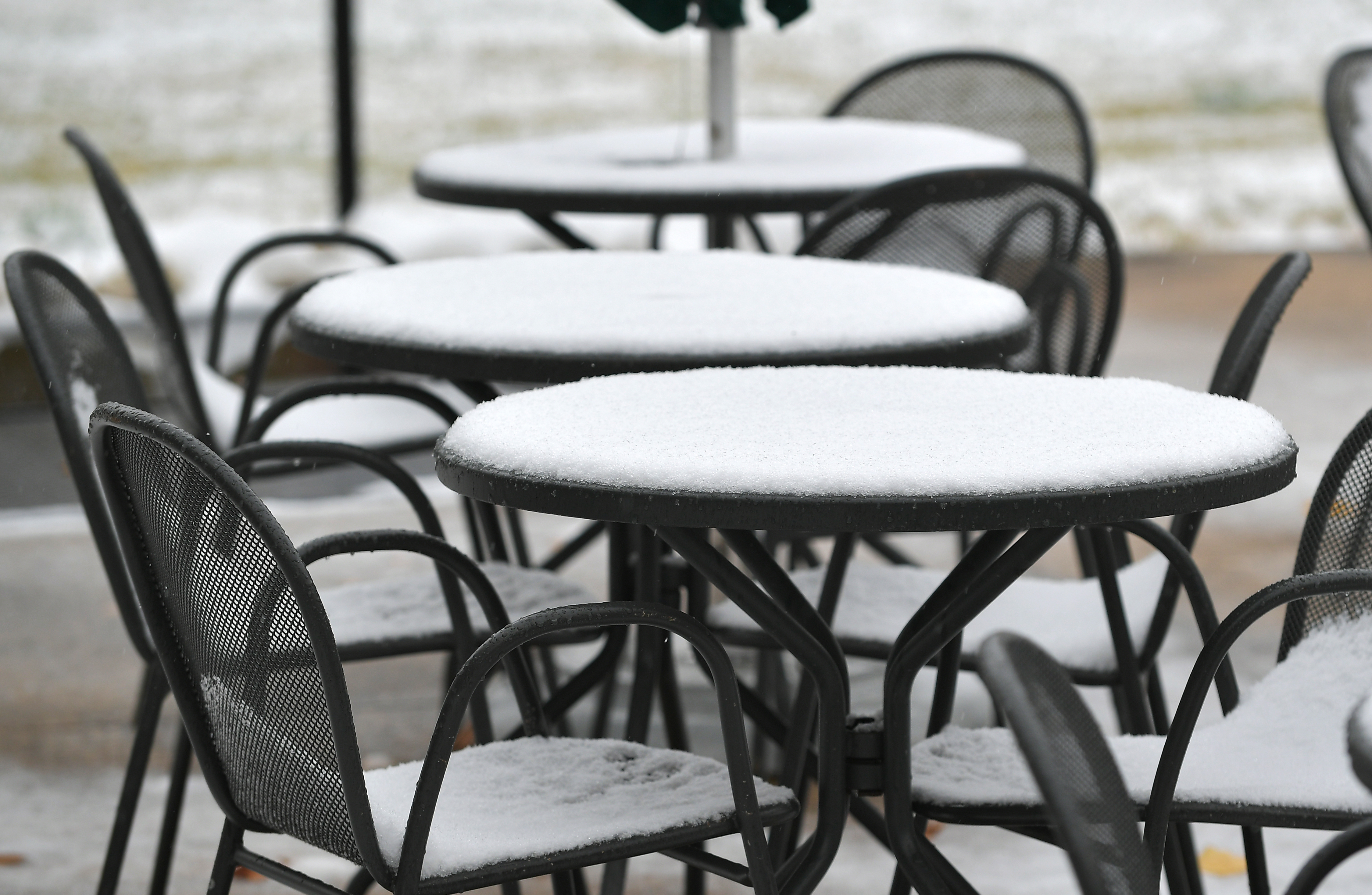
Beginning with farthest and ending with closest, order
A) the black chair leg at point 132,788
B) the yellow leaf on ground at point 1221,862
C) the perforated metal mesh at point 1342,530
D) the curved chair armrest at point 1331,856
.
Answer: the yellow leaf on ground at point 1221,862 < the black chair leg at point 132,788 < the perforated metal mesh at point 1342,530 < the curved chair armrest at point 1331,856

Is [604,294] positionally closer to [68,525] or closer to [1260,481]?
[1260,481]

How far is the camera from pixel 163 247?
7012 millimetres

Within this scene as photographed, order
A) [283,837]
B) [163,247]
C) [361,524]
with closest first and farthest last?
[283,837], [361,524], [163,247]

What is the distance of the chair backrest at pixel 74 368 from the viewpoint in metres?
2.27

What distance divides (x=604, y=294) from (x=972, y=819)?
1127 mm

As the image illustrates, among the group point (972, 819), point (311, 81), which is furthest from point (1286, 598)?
point (311, 81)

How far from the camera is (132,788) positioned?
240 cm

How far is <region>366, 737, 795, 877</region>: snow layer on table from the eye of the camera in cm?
Result: 172

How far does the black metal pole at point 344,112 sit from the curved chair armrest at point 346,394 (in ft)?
13.1

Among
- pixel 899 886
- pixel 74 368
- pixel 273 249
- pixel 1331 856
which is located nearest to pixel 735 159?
pixel 273 249

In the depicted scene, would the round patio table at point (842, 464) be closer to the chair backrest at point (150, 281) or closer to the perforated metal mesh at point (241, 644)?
the perforated metal mesh at point (241, 644)

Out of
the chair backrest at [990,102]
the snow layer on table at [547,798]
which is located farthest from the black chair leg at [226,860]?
the chair backrest at [990,102]

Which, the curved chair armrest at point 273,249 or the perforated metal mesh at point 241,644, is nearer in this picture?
the perforated metal mesh at point 241,644

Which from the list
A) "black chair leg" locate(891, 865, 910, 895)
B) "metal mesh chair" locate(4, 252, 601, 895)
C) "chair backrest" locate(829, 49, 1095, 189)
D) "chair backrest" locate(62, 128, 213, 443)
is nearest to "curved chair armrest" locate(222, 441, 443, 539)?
"metal mesh chair" locate(4, 252, 601, 895)
